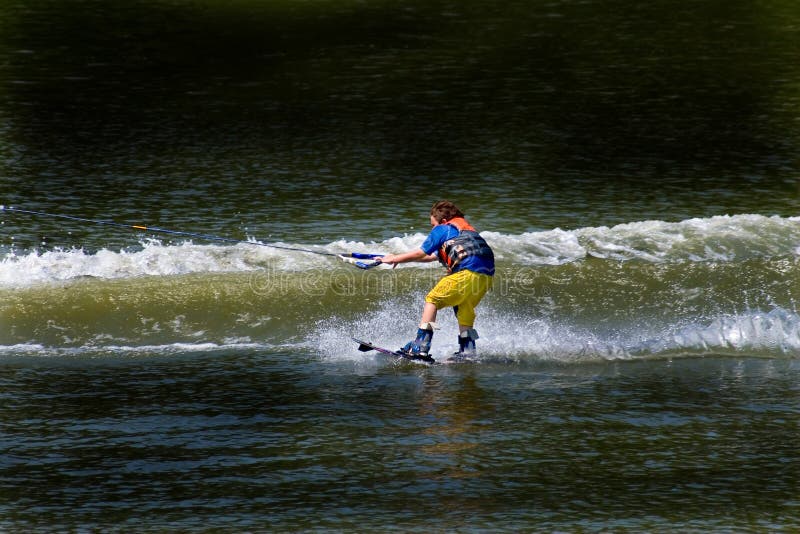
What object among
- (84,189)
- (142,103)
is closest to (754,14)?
(142,103)

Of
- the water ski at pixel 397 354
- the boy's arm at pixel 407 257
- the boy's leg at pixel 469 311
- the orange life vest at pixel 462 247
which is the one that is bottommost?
the water ski at pixel 397 354

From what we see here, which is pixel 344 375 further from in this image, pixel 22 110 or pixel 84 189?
pixel 22 110

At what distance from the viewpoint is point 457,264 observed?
12.8 m

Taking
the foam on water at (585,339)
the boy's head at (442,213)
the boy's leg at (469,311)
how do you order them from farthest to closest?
1. the boy's head at (442,213)
2. the boy's leg at (469,311)
3. the foam on water at (585,339)

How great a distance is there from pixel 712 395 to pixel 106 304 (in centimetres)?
687

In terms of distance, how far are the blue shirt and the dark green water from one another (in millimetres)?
784

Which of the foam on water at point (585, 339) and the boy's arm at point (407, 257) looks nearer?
the foam on water at point (585, 339)

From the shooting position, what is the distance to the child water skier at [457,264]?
41.6 feet

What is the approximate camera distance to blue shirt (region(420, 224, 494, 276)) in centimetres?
1277

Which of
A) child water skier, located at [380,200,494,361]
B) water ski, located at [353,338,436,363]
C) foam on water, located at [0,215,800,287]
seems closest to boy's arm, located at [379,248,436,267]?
child water skier, located at [380,200,494,361]

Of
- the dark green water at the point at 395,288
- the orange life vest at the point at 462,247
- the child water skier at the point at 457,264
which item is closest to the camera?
the dark green water at the point at 395,288

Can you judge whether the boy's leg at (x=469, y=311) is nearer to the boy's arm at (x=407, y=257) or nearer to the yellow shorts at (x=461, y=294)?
the yellow shorts at (x=461, y=294)

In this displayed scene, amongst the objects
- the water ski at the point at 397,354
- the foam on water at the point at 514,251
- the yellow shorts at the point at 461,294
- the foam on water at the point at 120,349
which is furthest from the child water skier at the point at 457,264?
the foam on water at the point at 514,251

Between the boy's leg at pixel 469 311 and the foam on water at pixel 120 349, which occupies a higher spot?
the boy's leg at pixel 469 311
